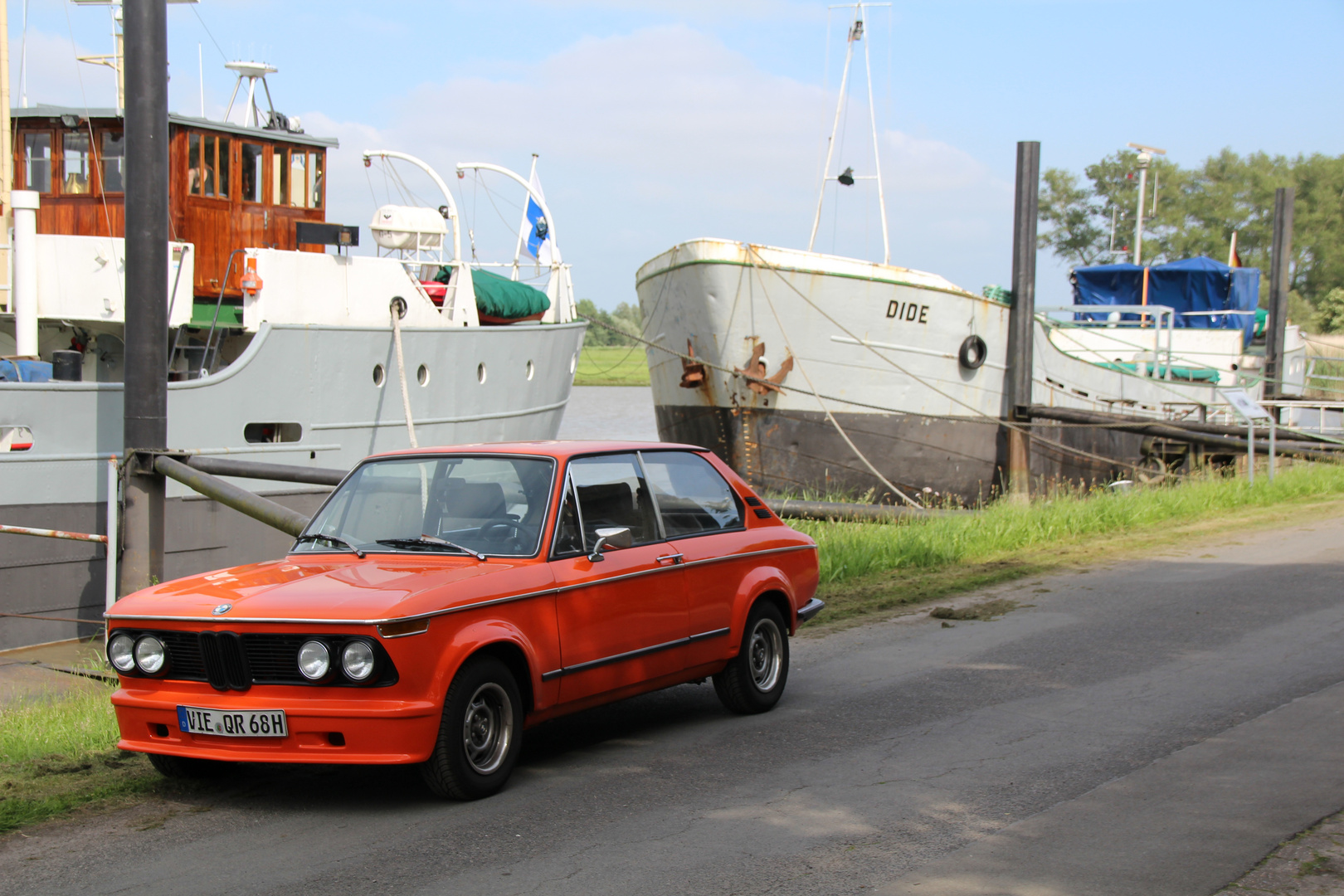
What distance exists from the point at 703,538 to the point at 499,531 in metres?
1.28

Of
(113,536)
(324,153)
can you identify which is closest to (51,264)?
(324,153)

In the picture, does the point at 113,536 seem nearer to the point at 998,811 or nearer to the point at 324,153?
the point at 998,811

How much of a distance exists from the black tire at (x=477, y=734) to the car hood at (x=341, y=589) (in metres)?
0.32

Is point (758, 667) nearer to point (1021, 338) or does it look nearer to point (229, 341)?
point (229, 341)

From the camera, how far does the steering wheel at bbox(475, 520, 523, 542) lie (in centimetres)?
576

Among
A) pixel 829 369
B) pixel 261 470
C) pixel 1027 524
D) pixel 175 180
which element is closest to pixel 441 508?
pixel 261 470

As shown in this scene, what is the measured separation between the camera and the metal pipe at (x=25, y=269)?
1247 centimetres

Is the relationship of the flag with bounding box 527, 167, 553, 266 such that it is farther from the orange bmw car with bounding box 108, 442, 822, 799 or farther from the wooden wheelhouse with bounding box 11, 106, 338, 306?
the orange bmw car with bounding box 108, 442, 822, 799

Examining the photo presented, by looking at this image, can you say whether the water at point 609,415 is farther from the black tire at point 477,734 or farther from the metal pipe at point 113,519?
the black tire at point 477,734

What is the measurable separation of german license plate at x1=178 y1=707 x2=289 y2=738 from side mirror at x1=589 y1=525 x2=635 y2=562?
5.23ft

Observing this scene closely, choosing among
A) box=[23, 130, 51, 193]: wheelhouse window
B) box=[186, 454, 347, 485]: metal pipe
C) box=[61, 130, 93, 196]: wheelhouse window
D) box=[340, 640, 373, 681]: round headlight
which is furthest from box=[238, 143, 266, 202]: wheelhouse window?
box=[340, 640, 373, 681]: round headlight

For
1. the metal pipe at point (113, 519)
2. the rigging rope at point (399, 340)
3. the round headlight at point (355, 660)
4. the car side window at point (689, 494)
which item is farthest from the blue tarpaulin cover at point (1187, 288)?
the round headlight at point (355, 660)

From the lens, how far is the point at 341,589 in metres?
5.09

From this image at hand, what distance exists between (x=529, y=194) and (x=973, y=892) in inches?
677
